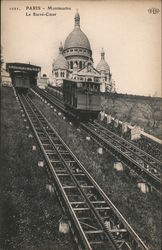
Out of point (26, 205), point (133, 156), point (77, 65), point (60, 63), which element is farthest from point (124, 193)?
point (60, 63)

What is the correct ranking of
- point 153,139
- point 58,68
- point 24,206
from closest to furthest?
point 24,206 < point 153,139 < point 58,68

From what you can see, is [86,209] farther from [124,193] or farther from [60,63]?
[60,63]

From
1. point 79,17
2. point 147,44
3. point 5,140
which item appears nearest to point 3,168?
point 5,140

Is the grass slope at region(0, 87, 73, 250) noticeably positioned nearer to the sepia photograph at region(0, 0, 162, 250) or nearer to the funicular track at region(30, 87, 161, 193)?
the sepia photograph at region(0, 0, 162, 250)

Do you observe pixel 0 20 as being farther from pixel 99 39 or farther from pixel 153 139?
pixel 153 139

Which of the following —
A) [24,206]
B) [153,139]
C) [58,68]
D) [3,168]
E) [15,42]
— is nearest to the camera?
[24,206]
